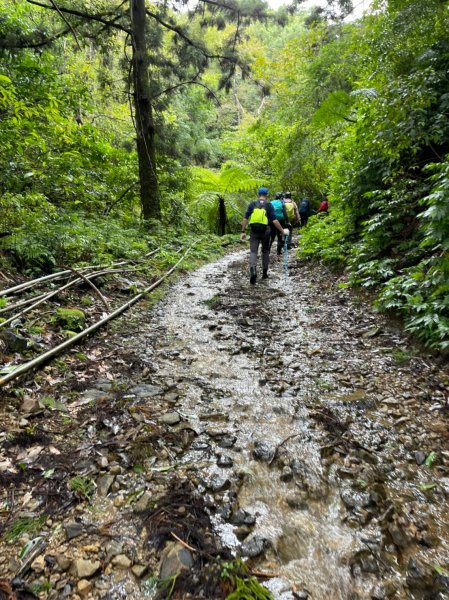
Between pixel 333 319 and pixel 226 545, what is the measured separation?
13.3 feet

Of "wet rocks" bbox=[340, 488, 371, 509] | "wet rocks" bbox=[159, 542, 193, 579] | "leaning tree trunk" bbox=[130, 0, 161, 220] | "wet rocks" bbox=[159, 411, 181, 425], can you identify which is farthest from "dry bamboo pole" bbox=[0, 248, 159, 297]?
"wet rocks" bbox=[340, 488, 371, 509]

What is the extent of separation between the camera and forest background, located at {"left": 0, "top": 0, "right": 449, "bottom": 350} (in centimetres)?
471

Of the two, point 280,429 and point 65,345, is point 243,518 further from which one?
point 65,345

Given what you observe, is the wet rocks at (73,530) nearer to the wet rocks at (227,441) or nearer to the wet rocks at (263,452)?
the wet rocks at (227,441)

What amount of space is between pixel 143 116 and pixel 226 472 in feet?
34.1

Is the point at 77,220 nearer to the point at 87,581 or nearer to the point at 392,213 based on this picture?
the point at 392,213

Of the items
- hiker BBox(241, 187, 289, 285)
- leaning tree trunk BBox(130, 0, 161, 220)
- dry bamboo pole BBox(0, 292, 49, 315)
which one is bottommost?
dry bamboo pole BBox(0, 292, 49, 315)

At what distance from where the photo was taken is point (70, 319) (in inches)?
174

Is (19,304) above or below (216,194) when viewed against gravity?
below

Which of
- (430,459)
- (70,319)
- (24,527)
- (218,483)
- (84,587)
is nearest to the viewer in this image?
(84,587)

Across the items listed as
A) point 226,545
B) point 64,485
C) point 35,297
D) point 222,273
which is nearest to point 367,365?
point 226,545

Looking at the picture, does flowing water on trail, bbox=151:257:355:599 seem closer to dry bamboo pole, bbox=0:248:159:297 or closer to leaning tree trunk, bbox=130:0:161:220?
dry bamboo pole, bbox=0:248:159:297

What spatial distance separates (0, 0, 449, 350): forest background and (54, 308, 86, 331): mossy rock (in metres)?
1.64

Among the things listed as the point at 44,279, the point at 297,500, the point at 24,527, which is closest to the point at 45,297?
the point at 44,279
